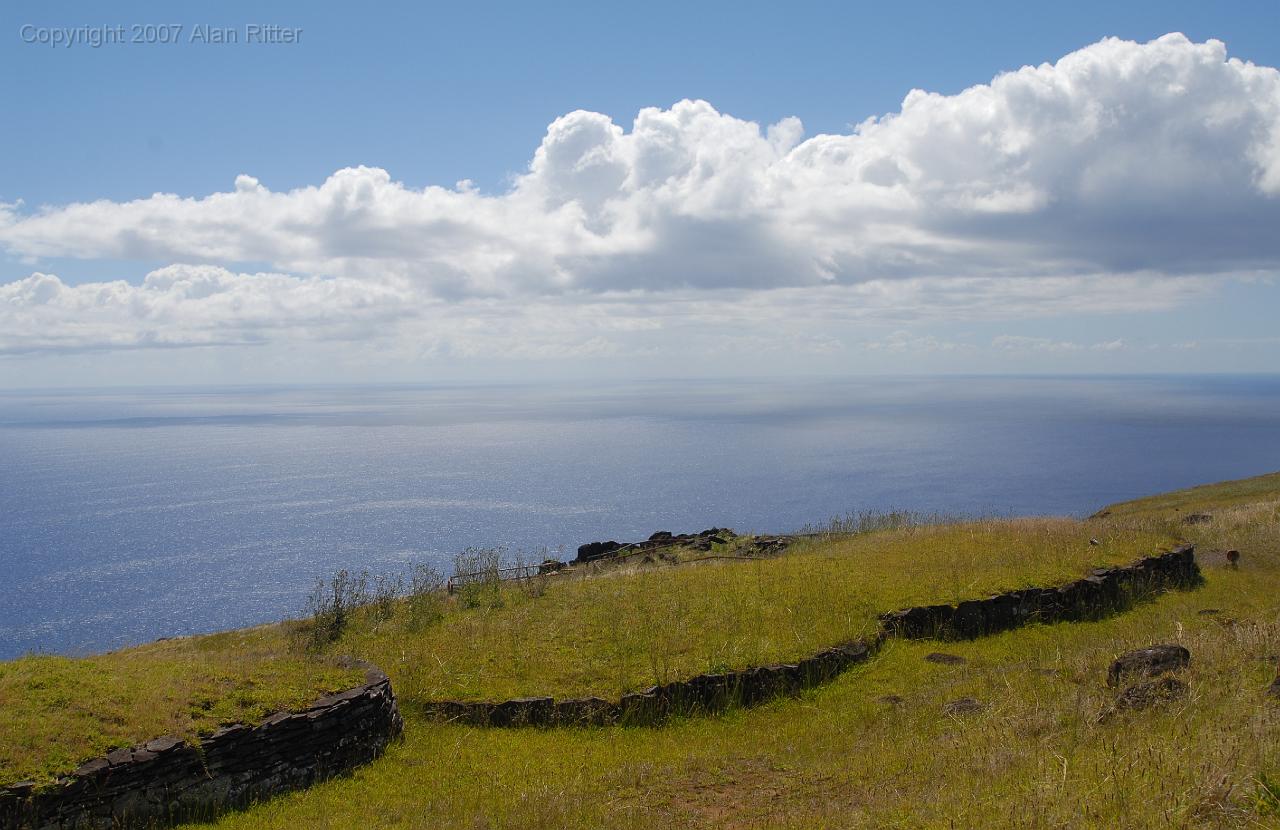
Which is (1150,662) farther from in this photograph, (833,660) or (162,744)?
(162,744)

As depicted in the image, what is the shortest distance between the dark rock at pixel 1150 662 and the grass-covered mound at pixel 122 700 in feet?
40.8

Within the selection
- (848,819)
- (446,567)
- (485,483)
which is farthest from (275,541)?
(848,819)

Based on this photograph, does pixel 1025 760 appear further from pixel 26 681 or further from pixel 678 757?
pixel 26 681

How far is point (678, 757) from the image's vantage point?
12.9m

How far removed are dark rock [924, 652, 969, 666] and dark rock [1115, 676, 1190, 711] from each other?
531 cm

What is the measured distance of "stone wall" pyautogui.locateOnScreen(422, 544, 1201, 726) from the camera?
47.2 feet

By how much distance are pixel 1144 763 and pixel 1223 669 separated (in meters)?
5.02

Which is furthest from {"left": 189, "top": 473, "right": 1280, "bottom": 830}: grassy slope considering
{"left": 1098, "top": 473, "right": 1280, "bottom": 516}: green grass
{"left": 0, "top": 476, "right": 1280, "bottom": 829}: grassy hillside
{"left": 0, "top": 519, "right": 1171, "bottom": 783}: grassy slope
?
{"left": 1098, "top": 473, "right": 1280, "bottom": 516}: green grass

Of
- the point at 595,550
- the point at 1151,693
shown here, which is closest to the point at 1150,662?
the point at 1151,693

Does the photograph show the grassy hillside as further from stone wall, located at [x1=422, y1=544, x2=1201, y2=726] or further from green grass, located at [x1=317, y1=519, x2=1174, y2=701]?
stone wall, located at [x1=422, y1=544, x2=1201, y2=726]

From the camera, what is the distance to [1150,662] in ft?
42.5

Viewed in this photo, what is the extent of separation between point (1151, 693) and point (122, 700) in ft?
48.2

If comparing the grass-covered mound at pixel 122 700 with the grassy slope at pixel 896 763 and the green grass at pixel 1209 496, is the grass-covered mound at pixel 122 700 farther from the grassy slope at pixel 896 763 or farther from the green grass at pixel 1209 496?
the green grass at pixel 1209 496

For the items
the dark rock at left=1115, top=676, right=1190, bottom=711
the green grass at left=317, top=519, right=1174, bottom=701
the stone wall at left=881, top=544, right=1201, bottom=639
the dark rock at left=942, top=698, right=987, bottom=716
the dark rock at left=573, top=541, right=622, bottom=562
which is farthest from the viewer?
the dark rock at left=573, top=541, right=622, bottom=562
